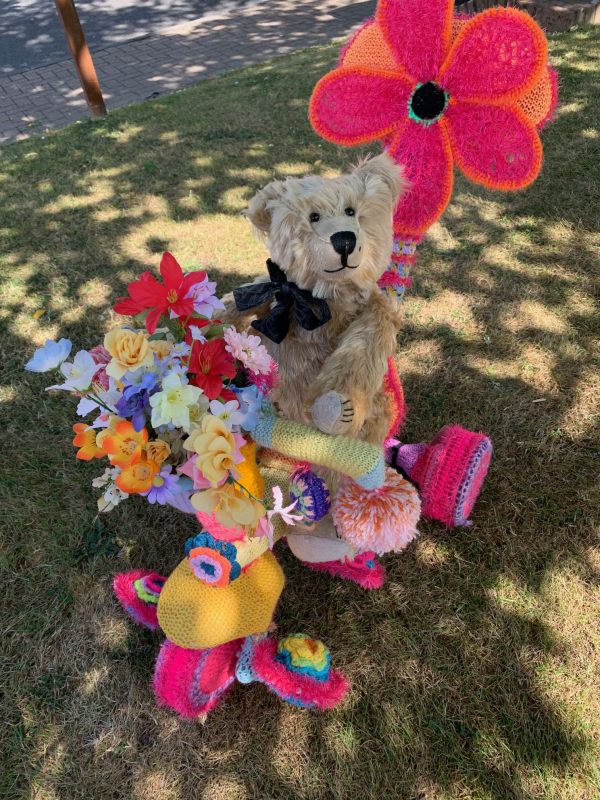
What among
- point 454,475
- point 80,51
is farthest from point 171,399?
point 80,51

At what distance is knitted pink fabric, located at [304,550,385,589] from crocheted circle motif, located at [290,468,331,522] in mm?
488

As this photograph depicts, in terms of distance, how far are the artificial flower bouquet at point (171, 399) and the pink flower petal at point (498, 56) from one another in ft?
3.24

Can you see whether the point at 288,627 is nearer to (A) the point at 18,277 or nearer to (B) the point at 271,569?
(B) the point at 271,569

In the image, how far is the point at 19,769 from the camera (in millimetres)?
1791

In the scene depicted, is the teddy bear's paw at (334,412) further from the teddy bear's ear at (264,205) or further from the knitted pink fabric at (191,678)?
the knitted pink fabric at (191,678)

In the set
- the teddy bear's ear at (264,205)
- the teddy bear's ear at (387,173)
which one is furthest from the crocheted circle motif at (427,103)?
the teddy bear's ear at (264,205)

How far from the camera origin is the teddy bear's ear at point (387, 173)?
1.62 m

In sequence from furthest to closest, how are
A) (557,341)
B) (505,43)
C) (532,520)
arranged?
(557,341) < (532,520) < (505,43)

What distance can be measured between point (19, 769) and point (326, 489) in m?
Result: 1.33

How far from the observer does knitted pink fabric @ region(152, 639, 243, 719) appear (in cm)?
182

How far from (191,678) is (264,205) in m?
1.50

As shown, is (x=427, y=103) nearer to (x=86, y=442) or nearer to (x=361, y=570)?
(x=86, y=442)

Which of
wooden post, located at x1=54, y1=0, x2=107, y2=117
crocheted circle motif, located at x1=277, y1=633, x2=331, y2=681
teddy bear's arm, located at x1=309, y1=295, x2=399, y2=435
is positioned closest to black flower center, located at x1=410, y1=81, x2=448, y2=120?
teddy bear's arm, located at x1=309, y1=295, x2=399, y2=435

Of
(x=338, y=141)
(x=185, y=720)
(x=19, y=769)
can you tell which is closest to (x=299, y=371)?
(x=338, y=141)
